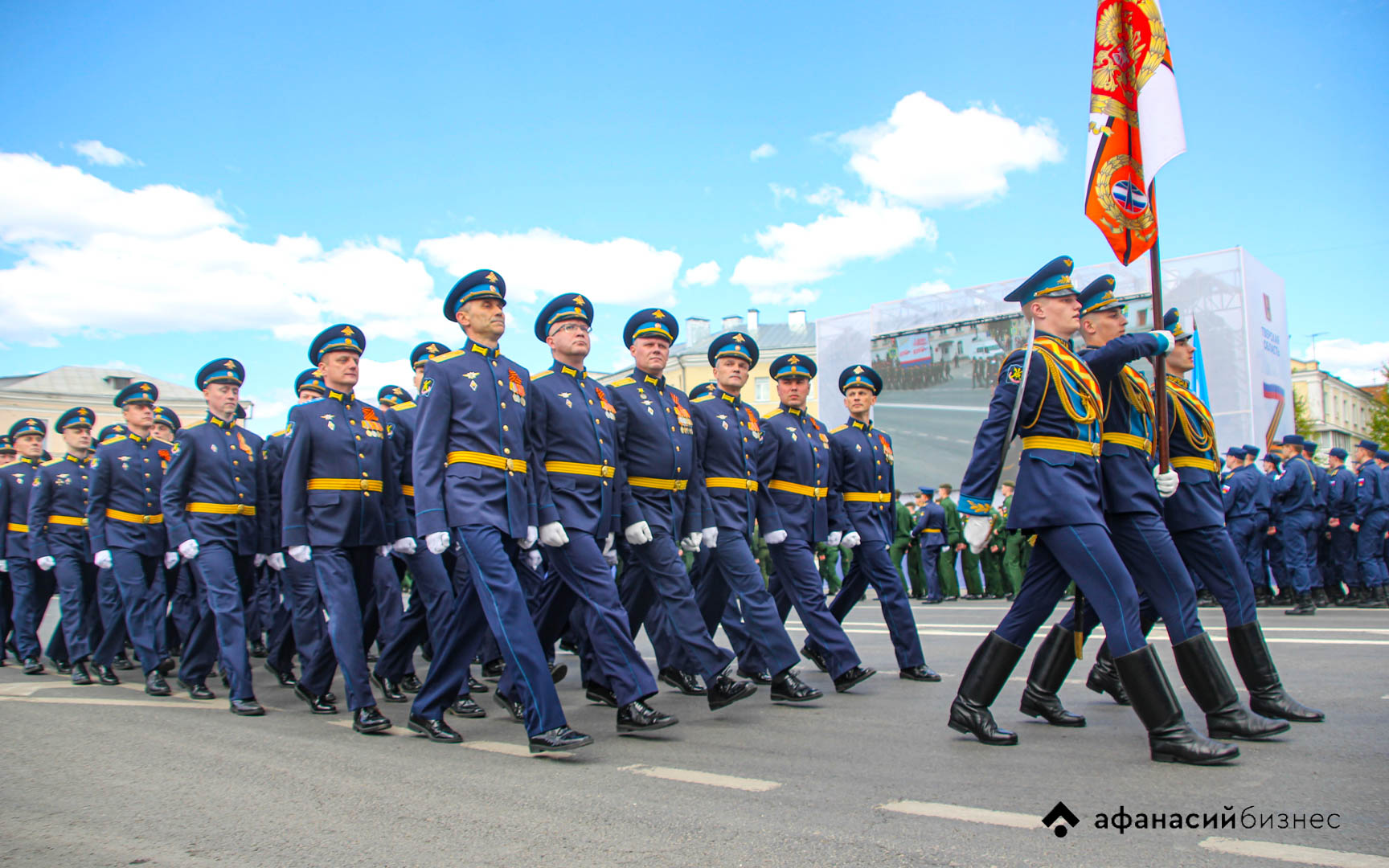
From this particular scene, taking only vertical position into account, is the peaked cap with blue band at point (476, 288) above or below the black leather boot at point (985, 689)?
above

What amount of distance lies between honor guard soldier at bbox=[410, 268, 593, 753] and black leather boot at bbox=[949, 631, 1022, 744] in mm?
1803

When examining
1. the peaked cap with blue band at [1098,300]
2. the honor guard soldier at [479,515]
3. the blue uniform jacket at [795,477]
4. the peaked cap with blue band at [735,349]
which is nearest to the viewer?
the honor guard soldier at [479,515]

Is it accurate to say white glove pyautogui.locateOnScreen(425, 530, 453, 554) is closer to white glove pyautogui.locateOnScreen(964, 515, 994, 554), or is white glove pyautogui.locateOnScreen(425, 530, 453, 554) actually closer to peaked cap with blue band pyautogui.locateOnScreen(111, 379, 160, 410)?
white glove pyautogui.locateOnScreen(964, 515, 994, 554)

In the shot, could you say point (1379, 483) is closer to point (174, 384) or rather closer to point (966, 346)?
point (966, 346)

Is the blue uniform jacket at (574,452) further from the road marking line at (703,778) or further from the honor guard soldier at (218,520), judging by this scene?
the honor guard soldier at (218,520)

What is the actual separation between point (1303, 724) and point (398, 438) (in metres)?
6.21

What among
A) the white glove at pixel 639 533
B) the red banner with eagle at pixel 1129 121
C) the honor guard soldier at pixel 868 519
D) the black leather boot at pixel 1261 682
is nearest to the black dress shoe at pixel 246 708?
the white glove at pixel 639 533

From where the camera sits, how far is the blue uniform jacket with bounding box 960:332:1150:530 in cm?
464

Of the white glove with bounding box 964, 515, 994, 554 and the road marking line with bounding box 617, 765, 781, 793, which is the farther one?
the white glove with bounding box 964, 515, 994, 554

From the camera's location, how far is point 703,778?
13.8ft

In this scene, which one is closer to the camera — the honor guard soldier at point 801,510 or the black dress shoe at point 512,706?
the black dress shoe at point 512,706

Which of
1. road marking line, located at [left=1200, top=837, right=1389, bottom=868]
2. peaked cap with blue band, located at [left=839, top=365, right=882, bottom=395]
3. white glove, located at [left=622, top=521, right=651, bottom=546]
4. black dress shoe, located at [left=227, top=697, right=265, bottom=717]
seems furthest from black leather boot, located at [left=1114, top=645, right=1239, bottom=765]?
black dress shoe, located at [left=227, top=697, right=265, bottom=717]

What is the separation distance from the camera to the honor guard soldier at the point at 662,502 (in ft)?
18.8

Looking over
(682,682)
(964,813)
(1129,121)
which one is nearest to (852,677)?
(682,682)
